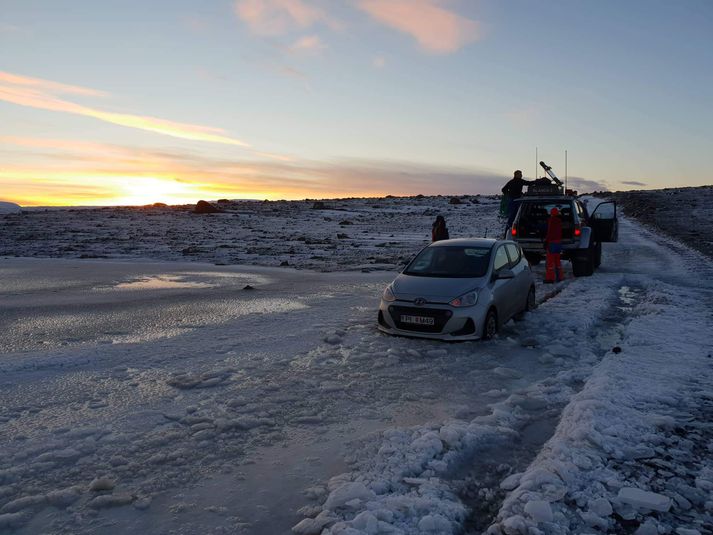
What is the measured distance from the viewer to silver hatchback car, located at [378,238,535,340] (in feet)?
26.9

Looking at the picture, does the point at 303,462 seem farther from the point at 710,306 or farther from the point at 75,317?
the point at 710,306

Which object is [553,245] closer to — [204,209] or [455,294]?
[455,294]

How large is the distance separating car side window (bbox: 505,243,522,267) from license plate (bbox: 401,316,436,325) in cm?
259

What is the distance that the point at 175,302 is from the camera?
11.7 m

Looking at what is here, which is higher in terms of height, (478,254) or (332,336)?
(478,254)

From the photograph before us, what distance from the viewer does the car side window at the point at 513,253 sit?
33.5 feet

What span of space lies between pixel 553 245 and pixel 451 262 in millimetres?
5862

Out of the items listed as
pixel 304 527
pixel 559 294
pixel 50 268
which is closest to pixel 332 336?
pixel 304 527

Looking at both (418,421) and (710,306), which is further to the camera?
(710,306)

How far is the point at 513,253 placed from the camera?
412 inches

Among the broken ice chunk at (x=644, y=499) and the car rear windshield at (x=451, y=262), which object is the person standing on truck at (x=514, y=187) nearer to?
the car rear windshield at (x=451, y=262)

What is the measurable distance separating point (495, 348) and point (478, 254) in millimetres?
1997

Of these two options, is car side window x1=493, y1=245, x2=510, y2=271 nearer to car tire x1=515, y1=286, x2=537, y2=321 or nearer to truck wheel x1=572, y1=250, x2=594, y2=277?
car tire x1=515, y1=286, x2=537, y2=321

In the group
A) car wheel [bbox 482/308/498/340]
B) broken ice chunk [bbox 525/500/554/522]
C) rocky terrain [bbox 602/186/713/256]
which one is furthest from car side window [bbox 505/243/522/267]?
rocky terrain [bbox 602/186/713/256]
